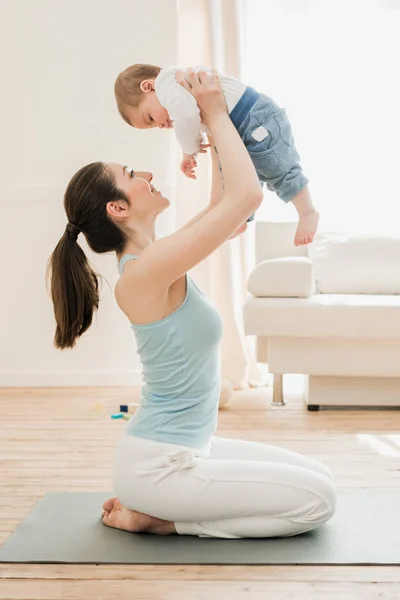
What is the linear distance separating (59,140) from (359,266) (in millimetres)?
1785

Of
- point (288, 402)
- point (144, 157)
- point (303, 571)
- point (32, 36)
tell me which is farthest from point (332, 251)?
point (303, 571)

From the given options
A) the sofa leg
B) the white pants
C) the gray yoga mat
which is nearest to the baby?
the white pants

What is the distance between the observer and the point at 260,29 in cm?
479

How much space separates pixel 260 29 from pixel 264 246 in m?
1.43

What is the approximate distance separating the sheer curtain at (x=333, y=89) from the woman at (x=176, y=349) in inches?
111

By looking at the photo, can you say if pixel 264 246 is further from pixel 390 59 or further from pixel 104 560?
pixel 104 560

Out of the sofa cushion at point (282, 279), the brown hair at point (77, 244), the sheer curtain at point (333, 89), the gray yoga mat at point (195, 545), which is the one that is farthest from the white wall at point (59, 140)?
the brown hair at point (77, 244)

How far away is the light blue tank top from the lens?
1985 millimetres

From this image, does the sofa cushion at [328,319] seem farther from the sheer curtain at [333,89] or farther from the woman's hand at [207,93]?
the woman's hand at [207,93]

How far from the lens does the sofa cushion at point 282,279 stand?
3689 mm

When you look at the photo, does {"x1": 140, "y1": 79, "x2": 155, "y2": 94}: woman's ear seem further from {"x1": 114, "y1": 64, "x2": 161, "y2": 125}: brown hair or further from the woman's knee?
the woman's knee

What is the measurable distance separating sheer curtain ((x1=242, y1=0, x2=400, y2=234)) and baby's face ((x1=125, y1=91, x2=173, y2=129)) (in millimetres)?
2606

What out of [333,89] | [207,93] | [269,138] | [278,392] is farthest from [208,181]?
[207,93]

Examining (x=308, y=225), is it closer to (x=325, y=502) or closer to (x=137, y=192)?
(x=137, y=192)
